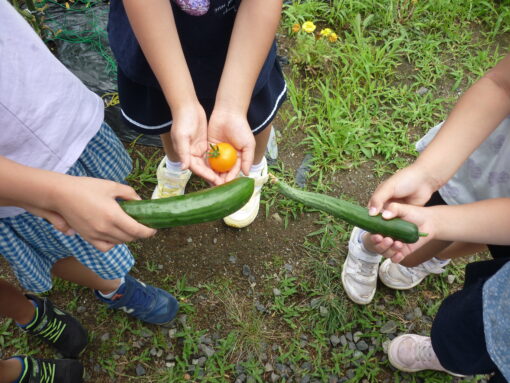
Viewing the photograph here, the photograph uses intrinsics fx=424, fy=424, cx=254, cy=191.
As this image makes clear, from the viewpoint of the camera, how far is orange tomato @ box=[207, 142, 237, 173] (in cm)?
234

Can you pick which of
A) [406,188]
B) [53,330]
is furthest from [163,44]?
[53,330]

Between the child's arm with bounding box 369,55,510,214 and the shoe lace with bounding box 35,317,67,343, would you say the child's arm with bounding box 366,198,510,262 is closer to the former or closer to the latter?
the child's arm with bounding box 369,55,510,214

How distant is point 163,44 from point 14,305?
6.36 feet

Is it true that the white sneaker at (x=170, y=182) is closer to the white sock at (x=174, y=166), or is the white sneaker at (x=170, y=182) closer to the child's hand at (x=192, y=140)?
the white sock at (x=174, y=166)

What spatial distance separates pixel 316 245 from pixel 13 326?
8.20 ft

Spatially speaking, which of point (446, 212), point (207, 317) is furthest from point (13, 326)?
point (446, 212)

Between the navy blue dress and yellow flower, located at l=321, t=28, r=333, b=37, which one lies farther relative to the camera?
yellow flower, located at l=321, t=28, r=333, b=37

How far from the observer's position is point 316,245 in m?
3.70

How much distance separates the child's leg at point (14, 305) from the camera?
268 centimetres

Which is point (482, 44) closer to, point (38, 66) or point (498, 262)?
point (498, 262)

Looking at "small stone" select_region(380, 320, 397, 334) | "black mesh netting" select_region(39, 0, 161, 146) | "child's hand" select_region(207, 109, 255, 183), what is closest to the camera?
"child's hand" select_region(207, 109, 255, 183)

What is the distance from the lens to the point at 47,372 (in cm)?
281

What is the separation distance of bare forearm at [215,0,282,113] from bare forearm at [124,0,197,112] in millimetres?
224

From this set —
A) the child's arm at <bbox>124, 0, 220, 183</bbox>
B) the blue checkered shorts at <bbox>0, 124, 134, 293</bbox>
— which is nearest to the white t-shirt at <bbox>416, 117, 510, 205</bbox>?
the child's arm at <bbox>124, 0, 220, 183</bbox>
